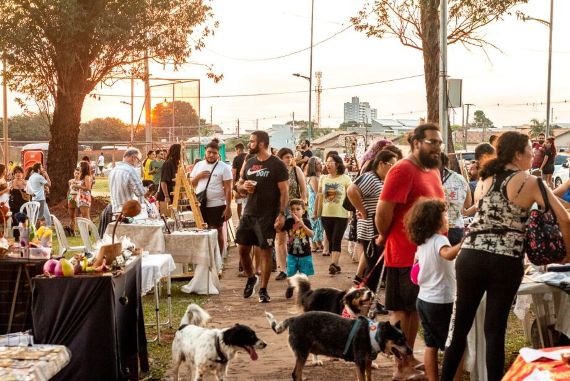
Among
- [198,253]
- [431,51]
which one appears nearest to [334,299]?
Answer: [198,253]

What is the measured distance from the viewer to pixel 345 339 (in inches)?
254

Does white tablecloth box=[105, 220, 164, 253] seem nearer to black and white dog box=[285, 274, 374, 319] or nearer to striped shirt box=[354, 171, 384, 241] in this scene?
striped shirt box=[354, 171, 384, 241]

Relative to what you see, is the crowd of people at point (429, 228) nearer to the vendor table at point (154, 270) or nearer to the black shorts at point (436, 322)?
the black shorts at point (436, 322)

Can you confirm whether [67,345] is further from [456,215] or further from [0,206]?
[456,215]

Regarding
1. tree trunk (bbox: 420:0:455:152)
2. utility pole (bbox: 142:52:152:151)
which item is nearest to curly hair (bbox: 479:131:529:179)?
tree trunk (bbox: 420:0:455:152)

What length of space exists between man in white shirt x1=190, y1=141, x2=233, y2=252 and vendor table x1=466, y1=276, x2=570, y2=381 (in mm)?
6317

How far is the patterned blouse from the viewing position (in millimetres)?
5426

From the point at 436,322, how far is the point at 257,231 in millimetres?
4294

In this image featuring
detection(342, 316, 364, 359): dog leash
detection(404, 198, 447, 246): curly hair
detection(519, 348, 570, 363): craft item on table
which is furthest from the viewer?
detection(342, 316, 364, 359): dog leash

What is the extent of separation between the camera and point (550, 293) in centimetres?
634

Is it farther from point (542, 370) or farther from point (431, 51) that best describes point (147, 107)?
point (542, 370)

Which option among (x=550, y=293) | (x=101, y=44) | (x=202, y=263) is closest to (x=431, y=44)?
(x=202, y=263)

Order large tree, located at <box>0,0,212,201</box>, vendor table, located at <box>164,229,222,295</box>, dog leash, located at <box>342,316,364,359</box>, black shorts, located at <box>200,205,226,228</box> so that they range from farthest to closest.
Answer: large tree, located at <box>0,0,212,201</box>, black shorts, located at <box>200,205,226,228</box>, vendor table, located at <box>164,229,222,295</box>, dog leash, located at <box>342,316,364,359</box>

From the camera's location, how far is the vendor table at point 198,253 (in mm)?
10984
